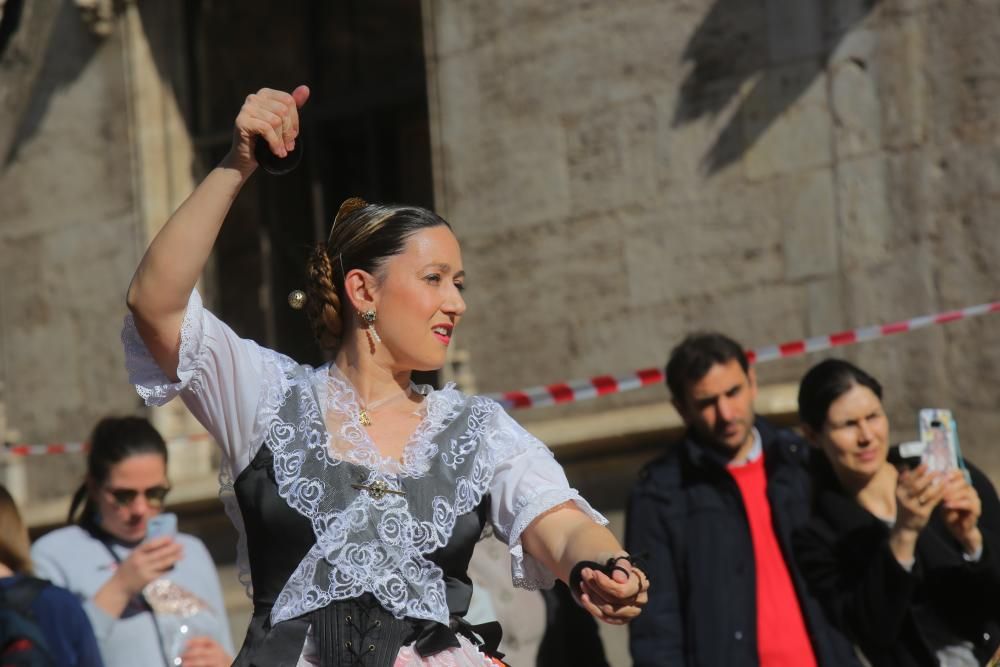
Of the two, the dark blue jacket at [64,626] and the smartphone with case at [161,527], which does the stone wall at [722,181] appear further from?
the dark blue jacket at [64,626]

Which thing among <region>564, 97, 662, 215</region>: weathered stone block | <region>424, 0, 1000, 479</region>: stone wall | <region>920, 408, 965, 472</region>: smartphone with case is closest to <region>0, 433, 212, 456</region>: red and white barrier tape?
<region>424, 0, 1000, 479</region>: stone wall

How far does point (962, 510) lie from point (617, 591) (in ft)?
7.88

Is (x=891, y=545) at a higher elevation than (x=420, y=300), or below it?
below

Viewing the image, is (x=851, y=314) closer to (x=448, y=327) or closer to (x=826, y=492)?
(x=826, y=492)

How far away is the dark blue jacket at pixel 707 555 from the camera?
5.62 m

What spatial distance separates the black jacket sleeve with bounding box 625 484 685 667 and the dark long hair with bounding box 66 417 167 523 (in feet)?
5.18

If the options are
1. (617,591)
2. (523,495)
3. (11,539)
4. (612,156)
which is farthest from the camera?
(612,156)

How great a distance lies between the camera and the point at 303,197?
9.78 metres

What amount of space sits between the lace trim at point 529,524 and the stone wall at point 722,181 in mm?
3594

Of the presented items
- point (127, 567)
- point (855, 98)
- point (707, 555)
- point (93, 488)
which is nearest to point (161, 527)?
point (127, 567)

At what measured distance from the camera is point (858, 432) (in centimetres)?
571

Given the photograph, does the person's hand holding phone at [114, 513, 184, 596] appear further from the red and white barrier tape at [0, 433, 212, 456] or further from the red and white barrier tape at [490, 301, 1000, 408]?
the red and white barrier tape at [0, 433, 212, 456]

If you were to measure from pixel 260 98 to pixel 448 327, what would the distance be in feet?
2.15

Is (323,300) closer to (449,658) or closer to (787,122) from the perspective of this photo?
(449,658)
